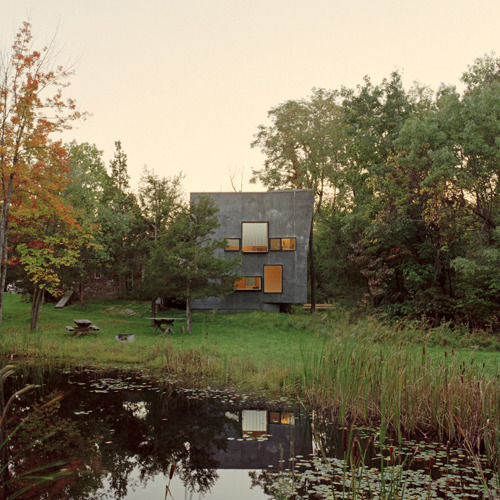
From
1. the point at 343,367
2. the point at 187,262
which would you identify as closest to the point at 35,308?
the point at 187,262

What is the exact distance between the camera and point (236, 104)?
25609 mm

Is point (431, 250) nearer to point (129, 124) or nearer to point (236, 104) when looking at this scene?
point (236, 104)

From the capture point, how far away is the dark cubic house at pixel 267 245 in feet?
86.6

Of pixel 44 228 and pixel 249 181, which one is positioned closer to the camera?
pixel 44 228

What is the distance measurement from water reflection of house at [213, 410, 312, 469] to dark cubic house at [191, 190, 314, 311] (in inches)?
695

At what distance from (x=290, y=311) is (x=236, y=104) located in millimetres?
11419

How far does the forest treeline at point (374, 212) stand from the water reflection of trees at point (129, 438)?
8.16 metres

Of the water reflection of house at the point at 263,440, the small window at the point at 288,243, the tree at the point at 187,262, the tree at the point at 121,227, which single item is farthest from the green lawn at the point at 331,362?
the tree at the point at 121,227

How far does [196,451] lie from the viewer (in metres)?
6.98

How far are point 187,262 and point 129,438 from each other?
12.7m

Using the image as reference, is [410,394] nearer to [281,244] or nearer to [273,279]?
[273,279]

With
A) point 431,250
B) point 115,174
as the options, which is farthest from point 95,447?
point 115,174

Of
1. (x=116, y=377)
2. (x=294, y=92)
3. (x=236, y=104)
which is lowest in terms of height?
(x=116, y=377)

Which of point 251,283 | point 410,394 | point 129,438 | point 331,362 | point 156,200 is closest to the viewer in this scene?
point 410,394
